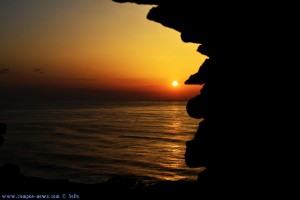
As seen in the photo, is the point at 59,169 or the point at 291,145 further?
the point at 59,169

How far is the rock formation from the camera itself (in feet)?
46.2

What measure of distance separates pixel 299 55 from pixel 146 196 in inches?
534

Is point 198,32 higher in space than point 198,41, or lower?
higher

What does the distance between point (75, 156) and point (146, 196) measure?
33.4 metres

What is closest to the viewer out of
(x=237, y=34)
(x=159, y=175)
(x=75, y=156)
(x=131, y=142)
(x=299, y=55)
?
(x=299, y=55)

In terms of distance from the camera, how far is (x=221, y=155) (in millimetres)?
13945

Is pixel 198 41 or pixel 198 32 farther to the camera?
pixel 198 41

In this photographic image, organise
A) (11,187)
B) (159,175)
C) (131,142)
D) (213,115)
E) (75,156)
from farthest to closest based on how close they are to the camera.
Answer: (131,142) → (75,156) → (159,175) → (11,187) → (213,115)

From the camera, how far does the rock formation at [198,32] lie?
46.2 ft

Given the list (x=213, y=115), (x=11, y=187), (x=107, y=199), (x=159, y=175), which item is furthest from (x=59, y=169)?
(x=213, y=115)

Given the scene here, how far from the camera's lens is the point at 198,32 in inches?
599

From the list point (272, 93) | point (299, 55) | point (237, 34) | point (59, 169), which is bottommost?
point (59, 169)

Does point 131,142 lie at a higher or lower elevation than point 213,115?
lower

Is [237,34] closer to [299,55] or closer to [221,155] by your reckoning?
[299,55]
